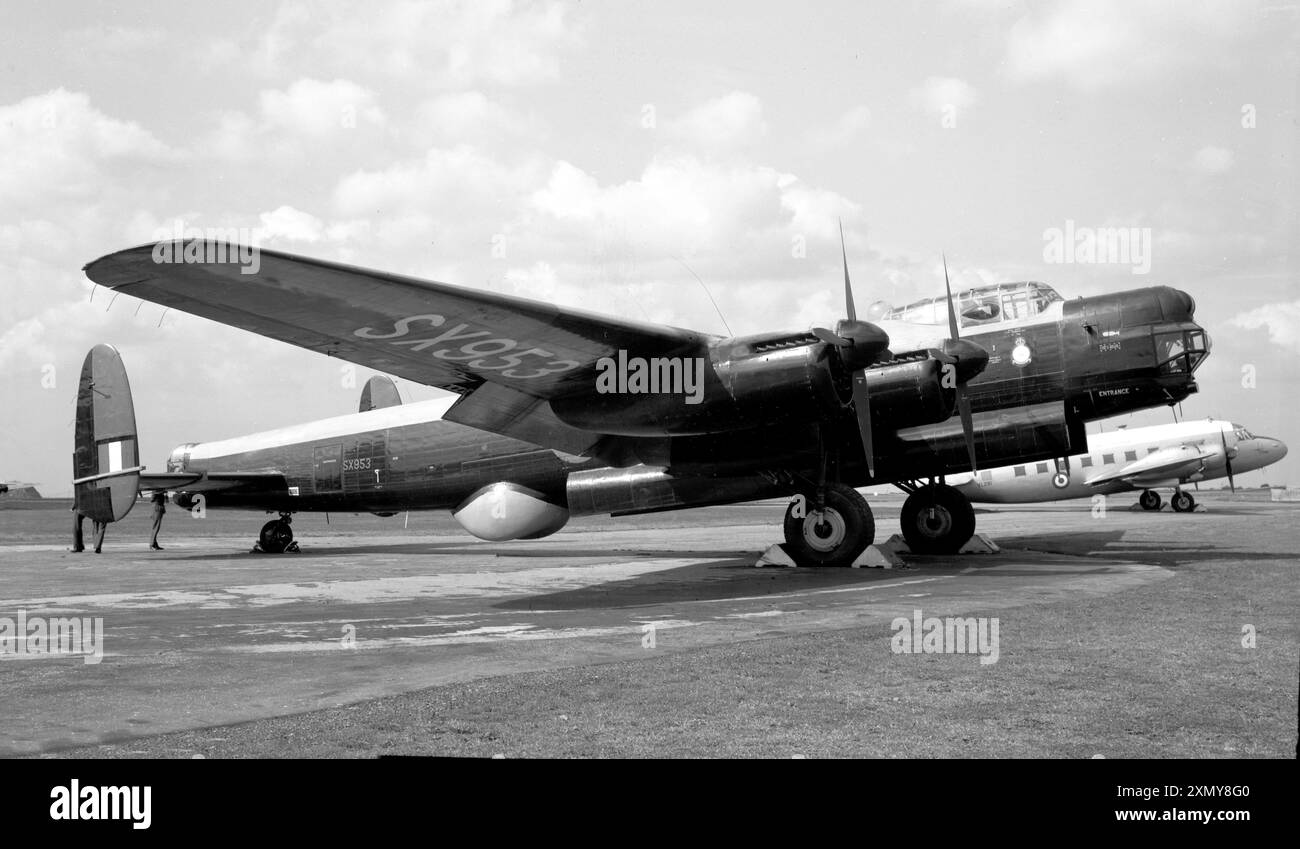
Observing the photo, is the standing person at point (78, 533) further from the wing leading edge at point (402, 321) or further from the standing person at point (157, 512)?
the wing leading edge at point (402, 321)

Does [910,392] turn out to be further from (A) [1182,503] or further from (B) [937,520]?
(A) [1182,503]

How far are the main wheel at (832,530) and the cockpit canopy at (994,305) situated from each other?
3.35 m

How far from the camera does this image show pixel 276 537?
25.2m

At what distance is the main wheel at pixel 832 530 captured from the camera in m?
15.5

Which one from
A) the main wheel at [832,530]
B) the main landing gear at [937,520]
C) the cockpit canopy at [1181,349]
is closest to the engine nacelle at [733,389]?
the main wheel at [832,530]

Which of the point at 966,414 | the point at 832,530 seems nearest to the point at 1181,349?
the point at 966,414

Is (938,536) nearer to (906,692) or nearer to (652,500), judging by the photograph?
(652,500)

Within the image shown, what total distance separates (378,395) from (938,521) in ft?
51.6

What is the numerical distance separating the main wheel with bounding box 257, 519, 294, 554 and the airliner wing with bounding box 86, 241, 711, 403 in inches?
482

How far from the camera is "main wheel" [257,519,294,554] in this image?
25.0m

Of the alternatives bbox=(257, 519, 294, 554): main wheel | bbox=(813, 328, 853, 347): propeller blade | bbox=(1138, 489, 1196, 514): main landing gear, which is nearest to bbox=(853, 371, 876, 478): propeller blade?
bbox=(813, 328, 853, 347): propeller blade

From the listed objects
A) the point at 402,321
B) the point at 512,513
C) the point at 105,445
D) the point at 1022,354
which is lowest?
the point at 512,513

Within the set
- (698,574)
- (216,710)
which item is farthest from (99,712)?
(698,574)

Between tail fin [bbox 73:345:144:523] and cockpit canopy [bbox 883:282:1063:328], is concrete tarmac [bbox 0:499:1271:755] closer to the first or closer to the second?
tail fin [bbox 73:345:144:523]
